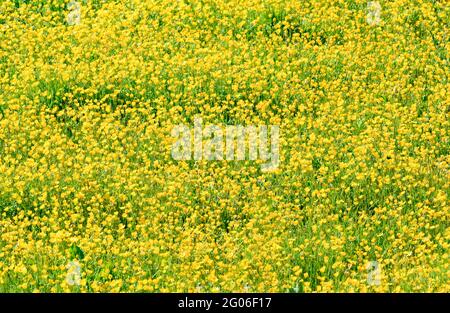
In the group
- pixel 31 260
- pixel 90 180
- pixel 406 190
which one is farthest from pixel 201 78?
pixel 31 260

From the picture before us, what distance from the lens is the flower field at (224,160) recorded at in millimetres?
7359

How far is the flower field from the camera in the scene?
7359 mm

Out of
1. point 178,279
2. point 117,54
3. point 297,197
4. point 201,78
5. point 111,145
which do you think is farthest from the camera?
point 117,54

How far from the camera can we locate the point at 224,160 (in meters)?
8.91

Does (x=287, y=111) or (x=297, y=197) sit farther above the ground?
(x=287, y=111)

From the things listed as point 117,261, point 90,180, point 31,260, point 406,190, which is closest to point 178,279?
point 117,261
